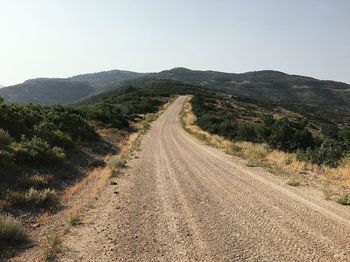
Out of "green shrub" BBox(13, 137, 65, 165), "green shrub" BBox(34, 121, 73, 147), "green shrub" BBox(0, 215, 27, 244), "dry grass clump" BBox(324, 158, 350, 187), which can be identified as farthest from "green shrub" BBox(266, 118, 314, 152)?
"green shrub" BBox(0, 215, 27, 244)

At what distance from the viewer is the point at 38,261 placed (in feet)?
25.6

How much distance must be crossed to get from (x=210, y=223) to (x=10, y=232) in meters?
4.83

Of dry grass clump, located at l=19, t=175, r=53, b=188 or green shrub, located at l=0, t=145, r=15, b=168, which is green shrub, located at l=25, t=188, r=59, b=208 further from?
green shrub, located at l=0, t=145, r=15, b=168

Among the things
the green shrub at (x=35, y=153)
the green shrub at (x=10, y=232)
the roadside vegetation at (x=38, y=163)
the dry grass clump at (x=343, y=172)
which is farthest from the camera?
the green shrub at (x=35, y=153)

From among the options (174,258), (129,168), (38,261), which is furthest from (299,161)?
(38,261)

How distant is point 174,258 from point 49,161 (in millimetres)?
12133

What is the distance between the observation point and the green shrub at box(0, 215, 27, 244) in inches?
352

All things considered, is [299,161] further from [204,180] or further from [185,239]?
[185,239]

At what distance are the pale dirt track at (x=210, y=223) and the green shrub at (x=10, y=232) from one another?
1.16 metres

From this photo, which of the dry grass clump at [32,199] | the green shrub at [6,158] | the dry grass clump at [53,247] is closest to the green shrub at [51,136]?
the green shrub at [6,158]

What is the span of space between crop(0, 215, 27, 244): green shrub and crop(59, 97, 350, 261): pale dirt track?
1.16 m

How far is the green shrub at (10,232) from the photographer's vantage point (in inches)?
352

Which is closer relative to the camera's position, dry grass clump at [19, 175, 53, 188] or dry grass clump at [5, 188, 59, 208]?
dry grass clump at [5, 188, 59, 208]

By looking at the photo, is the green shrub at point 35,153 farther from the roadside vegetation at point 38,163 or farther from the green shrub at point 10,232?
the green shrub at point 10,232
